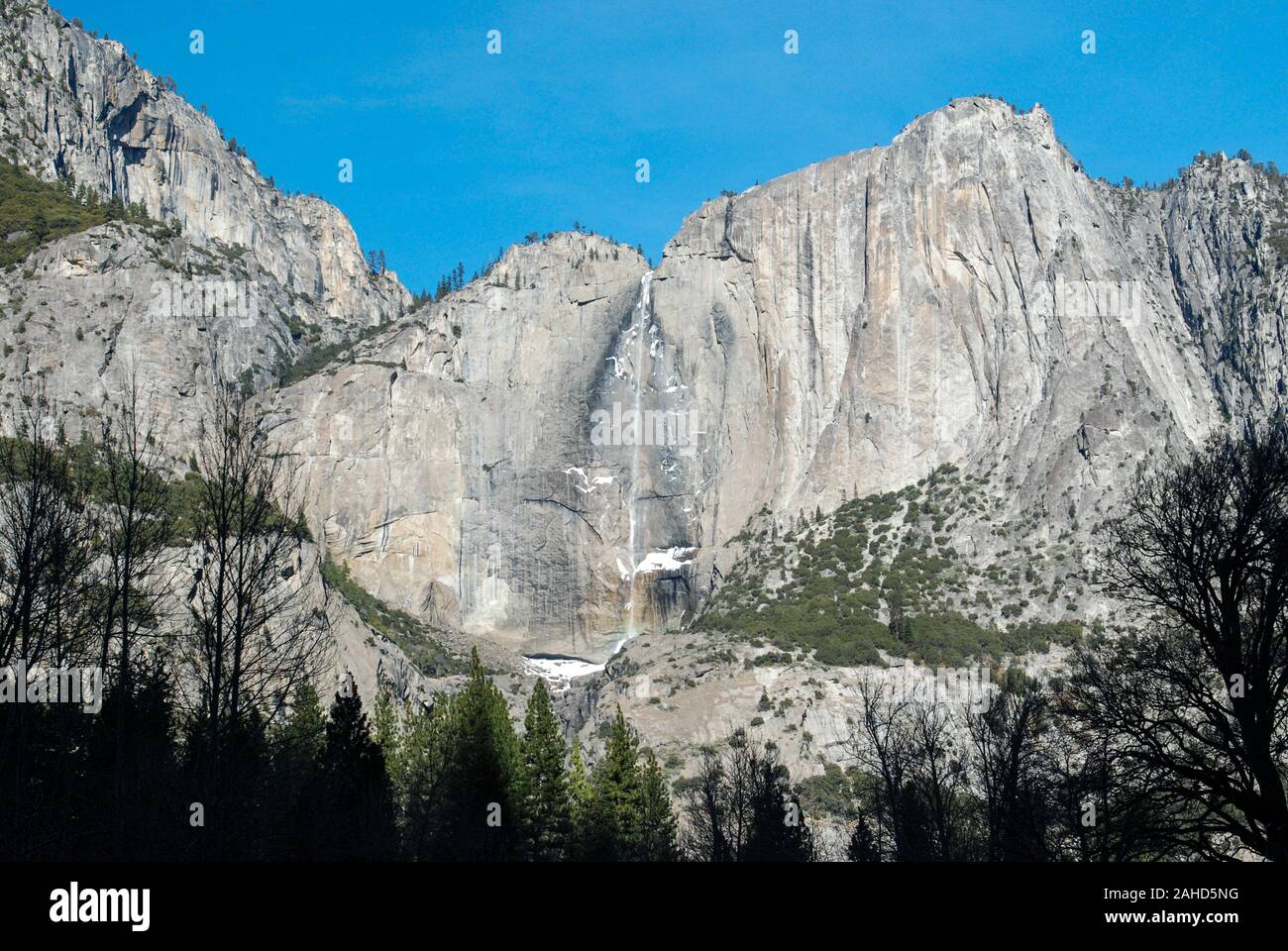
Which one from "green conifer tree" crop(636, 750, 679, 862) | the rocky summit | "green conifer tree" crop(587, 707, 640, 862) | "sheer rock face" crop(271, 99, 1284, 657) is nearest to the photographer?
"green conifer tree" crop(587, 707, 640, 862)

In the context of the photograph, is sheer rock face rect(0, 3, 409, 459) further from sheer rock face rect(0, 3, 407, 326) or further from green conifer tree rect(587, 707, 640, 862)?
green conifer tree rect(587, 707, 640, 862)

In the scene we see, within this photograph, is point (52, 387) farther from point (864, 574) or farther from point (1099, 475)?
point (1099, 475)

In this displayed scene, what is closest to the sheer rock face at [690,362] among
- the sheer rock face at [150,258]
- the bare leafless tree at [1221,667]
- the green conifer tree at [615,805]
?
the sheer rock face at [150,258]

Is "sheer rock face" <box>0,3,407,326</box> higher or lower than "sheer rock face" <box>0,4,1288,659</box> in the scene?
higher

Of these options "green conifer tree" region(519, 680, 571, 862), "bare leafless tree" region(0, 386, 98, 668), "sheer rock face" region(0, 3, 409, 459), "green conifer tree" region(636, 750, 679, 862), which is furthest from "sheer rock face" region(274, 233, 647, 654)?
"bare leafless tree" region(0, 386, 98, 668)

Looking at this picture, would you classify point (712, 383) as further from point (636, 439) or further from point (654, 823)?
point (654, 823)

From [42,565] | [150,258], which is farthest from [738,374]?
[42,565]
